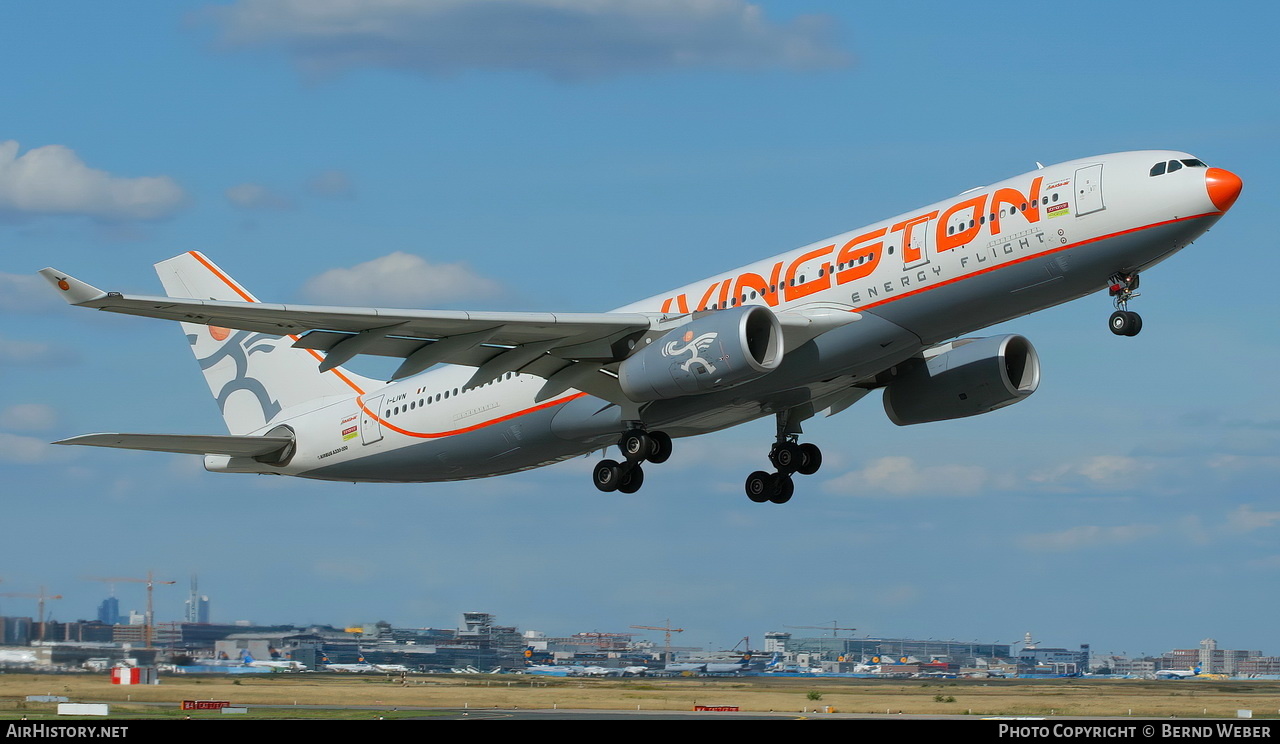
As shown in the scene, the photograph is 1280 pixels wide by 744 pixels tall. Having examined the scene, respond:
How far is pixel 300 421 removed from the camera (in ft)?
132

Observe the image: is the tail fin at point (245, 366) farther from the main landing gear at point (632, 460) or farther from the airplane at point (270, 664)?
the airplane at point (270, 664)

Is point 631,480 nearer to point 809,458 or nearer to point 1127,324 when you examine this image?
point 809,458

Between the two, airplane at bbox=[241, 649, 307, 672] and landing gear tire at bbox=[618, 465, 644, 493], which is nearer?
landing gear tire at bbox=[618, 465, 644, 493]

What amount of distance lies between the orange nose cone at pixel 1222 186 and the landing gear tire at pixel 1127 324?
272 centimetres

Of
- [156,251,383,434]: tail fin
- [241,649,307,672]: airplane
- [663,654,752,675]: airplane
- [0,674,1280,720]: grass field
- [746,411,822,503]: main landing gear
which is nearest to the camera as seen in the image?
[746,411,822,503]: main landing gear

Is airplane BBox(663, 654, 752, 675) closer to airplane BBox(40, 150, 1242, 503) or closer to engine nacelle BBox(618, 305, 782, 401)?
airplane BBox(40, 150, 1242, 503)

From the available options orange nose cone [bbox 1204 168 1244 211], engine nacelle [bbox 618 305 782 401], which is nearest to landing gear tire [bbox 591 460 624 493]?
engine nacelle [bbox 618 305 782 401]

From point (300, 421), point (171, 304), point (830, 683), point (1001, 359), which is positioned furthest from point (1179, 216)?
point (830, 683)

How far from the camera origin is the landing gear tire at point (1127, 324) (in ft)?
94.2

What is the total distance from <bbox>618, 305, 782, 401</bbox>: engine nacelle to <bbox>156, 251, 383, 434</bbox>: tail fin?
1304cm

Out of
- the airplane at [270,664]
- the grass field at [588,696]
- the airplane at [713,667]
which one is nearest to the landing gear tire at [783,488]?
the grass field at [588,696]

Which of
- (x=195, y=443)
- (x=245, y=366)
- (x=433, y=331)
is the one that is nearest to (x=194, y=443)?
(x=195, y=443)

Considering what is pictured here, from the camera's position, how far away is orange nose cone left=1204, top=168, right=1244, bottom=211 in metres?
27.2

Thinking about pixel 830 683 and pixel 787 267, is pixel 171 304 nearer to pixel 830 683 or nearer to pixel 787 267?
pixel 787 267
